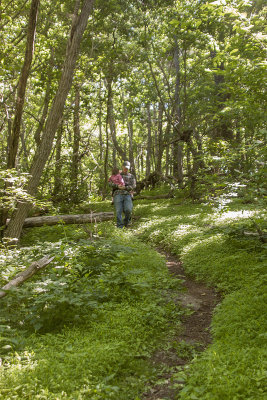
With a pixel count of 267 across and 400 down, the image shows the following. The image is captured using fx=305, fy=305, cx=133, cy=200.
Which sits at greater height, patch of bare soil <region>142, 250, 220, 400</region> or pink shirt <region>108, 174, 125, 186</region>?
pink shirt <region>108, 174, 125, 186</region>

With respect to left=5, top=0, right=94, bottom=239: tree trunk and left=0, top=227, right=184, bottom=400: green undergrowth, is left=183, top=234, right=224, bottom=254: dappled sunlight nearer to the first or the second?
left=0, top=227, right=184, bottom=400: green undergrowth

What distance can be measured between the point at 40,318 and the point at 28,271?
1012 mm

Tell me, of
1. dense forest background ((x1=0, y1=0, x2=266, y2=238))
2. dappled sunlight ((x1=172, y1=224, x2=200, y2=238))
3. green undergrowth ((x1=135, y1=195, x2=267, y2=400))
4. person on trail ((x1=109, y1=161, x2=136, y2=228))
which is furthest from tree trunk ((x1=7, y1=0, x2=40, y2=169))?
dappled sunlight ((x1=172, y1=224, x2=200, y2=238))

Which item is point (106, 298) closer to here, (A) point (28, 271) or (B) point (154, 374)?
(A) point (28, 271)

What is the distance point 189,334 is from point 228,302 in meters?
0.83

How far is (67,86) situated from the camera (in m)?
8.32

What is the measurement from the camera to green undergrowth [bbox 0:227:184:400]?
303cm

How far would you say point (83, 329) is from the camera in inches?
166

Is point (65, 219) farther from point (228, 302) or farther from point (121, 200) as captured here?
point (228, 302)

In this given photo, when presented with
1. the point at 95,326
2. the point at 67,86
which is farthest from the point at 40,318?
the point at 67,86

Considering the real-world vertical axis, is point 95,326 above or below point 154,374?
above

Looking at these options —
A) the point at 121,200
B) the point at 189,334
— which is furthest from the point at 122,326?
the point at 121,200

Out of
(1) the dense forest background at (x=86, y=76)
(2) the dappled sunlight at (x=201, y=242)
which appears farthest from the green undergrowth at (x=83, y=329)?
(1) the dense forest background at (x=86, y=76)

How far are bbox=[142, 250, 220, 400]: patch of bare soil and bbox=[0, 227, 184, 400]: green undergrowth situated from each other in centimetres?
14
